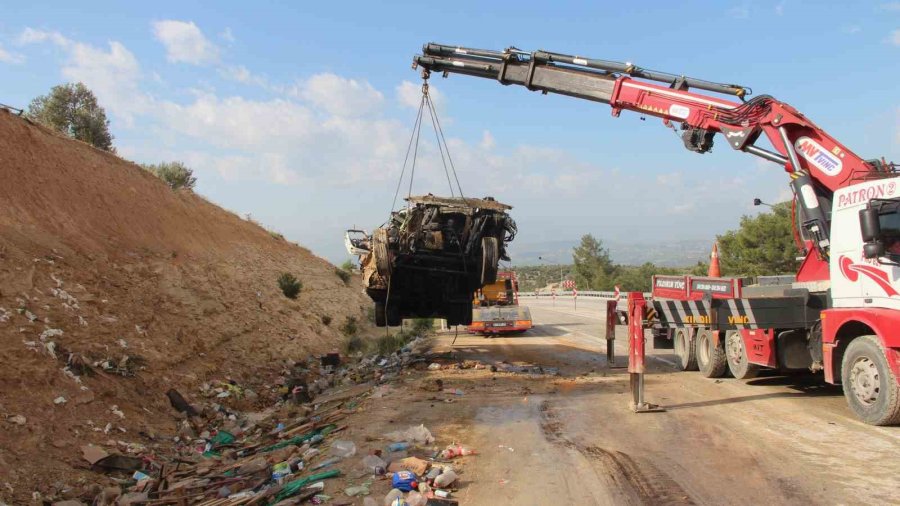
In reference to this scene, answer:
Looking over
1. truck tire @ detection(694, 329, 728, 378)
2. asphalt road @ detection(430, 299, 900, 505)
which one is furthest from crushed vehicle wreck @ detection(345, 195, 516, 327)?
truck tire @ detection(694, 329, 728, 378)

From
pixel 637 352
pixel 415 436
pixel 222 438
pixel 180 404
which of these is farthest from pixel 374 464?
pixel 180 404

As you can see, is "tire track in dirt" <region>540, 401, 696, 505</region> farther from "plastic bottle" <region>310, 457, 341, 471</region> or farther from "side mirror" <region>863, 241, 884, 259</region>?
"side mirror" <region>863, 241, 884, 259</region>

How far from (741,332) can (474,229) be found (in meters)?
5.03

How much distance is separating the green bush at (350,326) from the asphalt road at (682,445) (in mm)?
12946

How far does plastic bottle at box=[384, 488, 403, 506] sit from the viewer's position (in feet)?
15.6

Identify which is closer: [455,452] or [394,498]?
[394,498]

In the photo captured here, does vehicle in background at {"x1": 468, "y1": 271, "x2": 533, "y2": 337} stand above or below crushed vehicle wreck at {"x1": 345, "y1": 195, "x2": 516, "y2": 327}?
below

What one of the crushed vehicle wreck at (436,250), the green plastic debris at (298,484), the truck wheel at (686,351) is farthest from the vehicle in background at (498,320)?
the green plastic debris at (298,484)

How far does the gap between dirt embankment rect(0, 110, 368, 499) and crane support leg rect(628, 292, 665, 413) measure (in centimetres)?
738

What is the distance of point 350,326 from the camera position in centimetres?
2298

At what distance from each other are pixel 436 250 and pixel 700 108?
5.43m

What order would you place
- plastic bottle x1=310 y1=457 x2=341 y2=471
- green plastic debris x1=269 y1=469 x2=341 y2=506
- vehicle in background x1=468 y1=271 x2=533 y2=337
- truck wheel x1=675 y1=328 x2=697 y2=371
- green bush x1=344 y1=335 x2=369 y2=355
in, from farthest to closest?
vehicle in background x1=468 y1=271 x2=533 y2=337
green bush x1=344 y1=335 x2=369 y2=355
truck wheel x1=675 y1=328 x2=697 y2=371
plastic bottle x1=310 y1=457 x2=341 y2=471
green plastic debris x1=269 y1=469 x2=341 y2=506

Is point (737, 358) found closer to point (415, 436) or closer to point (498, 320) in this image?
point (415, 436)

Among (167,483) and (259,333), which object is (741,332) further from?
(259,333)
